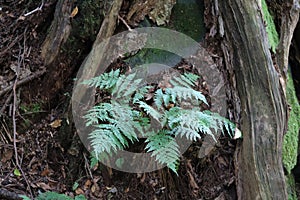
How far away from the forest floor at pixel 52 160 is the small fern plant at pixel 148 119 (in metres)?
0.32

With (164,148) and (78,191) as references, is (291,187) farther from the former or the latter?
(78,191)

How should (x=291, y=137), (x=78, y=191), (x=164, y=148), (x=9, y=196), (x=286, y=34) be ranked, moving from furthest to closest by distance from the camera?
(x=291, y=137) < (x=286, y=34) < (x=78, y=191) < (x=9, y=196) < (x=164, y=148)

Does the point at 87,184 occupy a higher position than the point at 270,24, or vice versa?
the point at 270,24

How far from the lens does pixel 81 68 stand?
3275 mm

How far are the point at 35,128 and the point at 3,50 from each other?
824mm

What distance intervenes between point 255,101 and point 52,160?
5.93 feet

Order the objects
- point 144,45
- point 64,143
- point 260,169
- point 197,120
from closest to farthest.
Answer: point 197,120 < point 260,169 < point 64,143 < point 144,45

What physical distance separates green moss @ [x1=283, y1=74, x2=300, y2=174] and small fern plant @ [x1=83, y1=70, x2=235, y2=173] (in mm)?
858

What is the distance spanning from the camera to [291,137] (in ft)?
11.9

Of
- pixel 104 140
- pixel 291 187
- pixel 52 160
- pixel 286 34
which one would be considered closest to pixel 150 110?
pixel 104 140

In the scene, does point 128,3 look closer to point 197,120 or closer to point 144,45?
point 144,45

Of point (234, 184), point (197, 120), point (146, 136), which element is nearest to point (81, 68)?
point (146, 136)

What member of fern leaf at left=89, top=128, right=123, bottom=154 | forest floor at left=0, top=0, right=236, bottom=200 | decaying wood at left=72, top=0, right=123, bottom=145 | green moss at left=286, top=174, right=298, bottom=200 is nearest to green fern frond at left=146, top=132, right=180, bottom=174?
fern leaf at left=89, top=128, right=123, bottom=154

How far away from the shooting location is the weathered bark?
293cm
